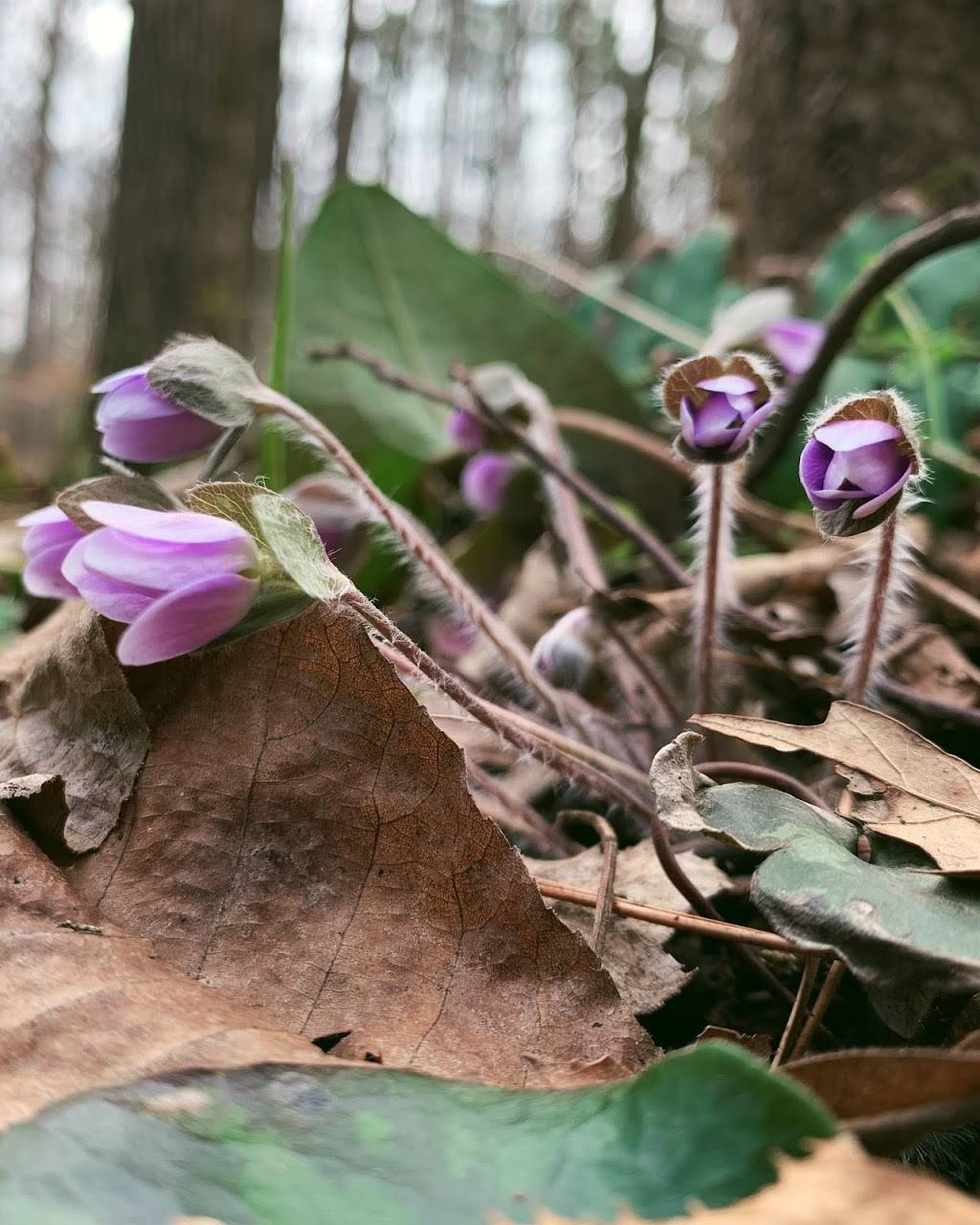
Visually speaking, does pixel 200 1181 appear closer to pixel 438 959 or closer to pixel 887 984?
pixel 438 959

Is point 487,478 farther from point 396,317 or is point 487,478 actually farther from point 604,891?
point 604,891

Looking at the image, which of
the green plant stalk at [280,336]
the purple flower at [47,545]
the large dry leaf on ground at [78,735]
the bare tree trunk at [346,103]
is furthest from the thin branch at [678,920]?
the bare tree trunk at [346,103]

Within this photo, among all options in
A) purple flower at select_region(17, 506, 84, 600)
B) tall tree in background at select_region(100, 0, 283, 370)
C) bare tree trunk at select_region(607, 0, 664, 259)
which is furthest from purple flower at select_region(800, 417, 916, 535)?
bare tree trunk at select_region(607, 0, 664, 259)

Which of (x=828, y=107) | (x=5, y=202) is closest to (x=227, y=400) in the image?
(x=828, y=107)

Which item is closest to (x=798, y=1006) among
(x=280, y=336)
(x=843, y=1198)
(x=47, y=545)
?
(x=843, y=1198)

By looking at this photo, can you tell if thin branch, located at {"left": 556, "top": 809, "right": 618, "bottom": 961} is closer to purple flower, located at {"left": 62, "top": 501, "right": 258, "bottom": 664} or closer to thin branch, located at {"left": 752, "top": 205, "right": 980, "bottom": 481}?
purple flower, located at {"left": 62, "top": 501, "right": 258, "bottom": 664}
